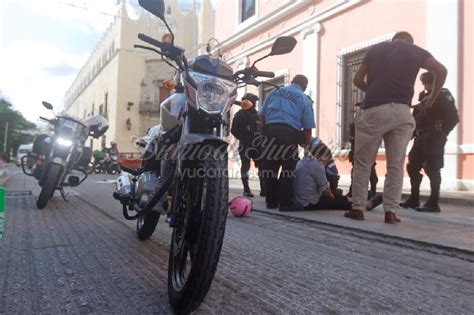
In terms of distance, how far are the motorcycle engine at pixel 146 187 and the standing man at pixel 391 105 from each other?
7.45 ft

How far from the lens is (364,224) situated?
4.07 metres

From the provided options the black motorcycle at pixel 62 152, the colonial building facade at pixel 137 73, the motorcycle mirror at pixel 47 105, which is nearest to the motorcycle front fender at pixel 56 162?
the black motorcycle at pixel 62 152

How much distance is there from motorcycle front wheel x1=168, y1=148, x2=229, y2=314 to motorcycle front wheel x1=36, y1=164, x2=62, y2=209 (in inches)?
152

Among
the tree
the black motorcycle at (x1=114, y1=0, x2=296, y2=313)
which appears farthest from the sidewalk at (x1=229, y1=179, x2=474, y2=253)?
the tree

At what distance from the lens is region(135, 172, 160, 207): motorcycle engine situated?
2.90 m

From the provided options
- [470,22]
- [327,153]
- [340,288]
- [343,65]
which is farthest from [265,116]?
[343,65]

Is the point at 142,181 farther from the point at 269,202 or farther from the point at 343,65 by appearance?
the point at 343,65

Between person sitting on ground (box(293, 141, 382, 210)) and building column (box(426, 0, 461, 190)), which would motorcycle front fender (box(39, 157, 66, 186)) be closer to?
person sitting on ground (box(293, 141, 382, 210))

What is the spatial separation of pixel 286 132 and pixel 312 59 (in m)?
6.57

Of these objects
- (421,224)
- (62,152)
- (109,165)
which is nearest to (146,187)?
(421,224)

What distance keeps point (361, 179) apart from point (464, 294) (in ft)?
7.15

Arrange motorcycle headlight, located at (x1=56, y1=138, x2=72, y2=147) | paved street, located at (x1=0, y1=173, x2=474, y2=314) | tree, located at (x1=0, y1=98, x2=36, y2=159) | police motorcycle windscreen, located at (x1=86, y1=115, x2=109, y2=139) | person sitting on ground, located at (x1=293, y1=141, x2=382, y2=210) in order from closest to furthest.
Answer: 1. paved street, located at (x1=0, y1=173, x2=474, y2=314)
2. person sitting on ground, located at (x1=293, y1=141, x2=382, y2=210)
3. motorcycle headlight, located at (x1=56, y1=138, x2=72, y2=147)
4. police motorcycle windscreen, located at (x1=86, y1=115, x2=109, y2=139)
5. tree, located at (x1=0, y1=98, x2=36, y2=159)

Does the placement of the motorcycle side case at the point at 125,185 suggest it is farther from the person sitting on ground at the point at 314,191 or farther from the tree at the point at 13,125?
the tree at the point at 13,125

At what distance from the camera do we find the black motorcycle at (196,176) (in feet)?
5.89
